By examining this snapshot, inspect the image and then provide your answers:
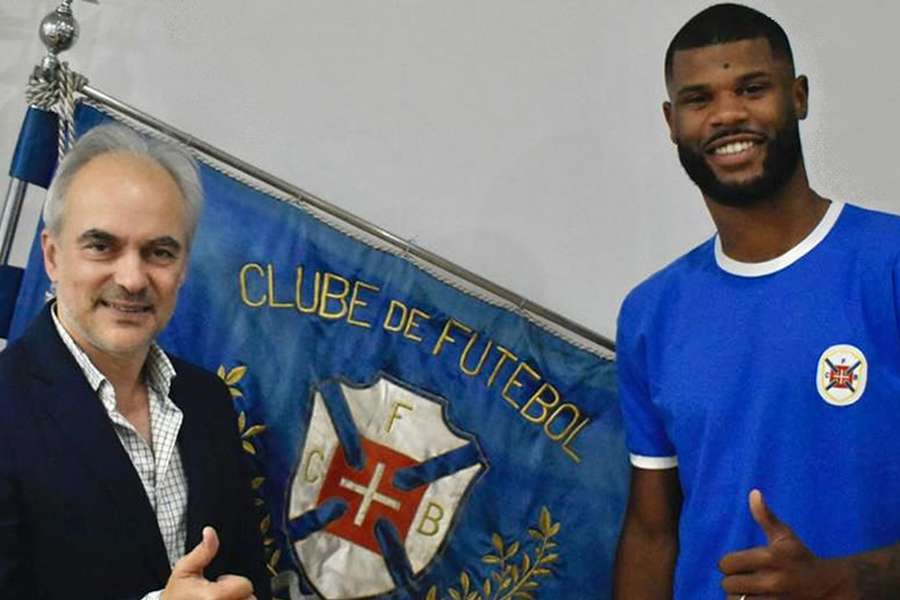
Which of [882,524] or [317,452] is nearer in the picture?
[882,524]

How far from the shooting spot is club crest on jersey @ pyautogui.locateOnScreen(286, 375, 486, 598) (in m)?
1.84

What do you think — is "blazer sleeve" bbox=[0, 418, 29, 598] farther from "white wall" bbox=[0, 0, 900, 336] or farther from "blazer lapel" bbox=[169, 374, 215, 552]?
"white wall" bbox=[0, 0, 900, 336]

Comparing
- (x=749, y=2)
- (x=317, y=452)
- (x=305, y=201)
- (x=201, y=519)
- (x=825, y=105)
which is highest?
(x=749, y=2)

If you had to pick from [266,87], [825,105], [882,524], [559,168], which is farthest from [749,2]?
[882,524]

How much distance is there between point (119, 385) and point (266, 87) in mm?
784

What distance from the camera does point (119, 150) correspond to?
1.52 meters

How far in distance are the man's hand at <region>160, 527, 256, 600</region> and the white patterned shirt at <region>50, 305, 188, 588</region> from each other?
195mm

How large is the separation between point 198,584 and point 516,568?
2.63 ft

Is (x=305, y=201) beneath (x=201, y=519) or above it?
above

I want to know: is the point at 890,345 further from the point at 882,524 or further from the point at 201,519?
the point at 201,519

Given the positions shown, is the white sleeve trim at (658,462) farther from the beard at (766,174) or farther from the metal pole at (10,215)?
the metal pole at (10,215)

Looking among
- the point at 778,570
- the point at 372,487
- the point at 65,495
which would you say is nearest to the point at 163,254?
the point at 65,495

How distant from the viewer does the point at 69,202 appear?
1.48 meters

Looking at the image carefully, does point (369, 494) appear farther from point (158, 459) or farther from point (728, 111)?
point (728, 111)
